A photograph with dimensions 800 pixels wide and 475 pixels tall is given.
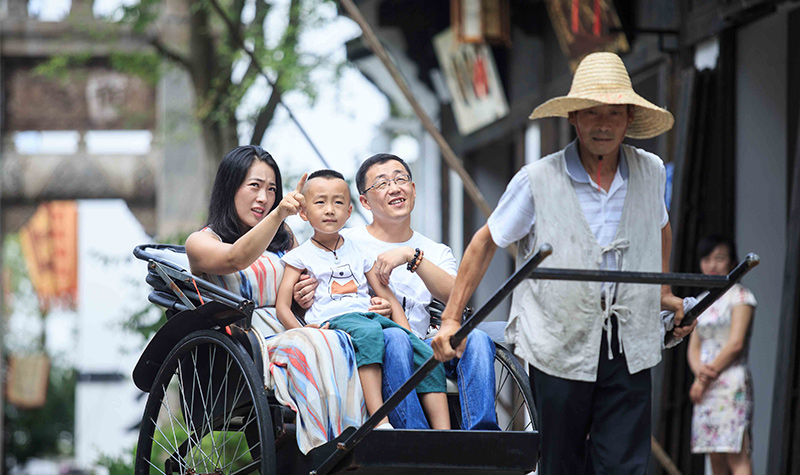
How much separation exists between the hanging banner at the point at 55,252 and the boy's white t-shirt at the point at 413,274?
57.9ft

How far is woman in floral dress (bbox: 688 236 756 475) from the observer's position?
6.34 m

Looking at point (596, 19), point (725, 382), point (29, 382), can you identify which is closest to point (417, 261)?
point (725, 382)

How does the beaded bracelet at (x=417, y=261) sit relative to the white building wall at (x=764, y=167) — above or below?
below

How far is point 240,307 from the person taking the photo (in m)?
3.61

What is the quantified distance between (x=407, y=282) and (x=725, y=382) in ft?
9.54

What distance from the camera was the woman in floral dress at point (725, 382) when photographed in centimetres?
634

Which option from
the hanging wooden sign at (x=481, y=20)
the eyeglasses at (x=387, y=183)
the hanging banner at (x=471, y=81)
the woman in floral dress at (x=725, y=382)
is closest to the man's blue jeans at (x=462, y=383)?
the eyeglasses at (x=387, y=183)

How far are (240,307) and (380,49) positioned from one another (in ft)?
12.3

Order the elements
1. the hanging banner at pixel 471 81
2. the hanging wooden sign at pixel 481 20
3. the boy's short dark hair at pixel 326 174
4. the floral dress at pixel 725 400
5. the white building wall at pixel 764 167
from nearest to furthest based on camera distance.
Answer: the boy's short dark hair at pixel 326 174, the floral dress at pixel 725 400, the white building wall at pixel 764 167, the hanging wooden sign at pixel 481 20, the hanging banner at pixel 471 81

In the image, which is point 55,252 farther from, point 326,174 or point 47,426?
point 326,174

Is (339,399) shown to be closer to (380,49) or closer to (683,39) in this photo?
(380,49)

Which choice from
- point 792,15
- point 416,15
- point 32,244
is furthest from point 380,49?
point 32,244

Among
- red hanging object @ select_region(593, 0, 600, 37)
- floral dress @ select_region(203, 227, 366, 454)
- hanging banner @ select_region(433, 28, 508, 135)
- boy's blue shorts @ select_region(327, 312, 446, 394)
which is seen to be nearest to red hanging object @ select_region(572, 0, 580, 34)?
red hanging object @ select_region(593, 0, 600, 37)

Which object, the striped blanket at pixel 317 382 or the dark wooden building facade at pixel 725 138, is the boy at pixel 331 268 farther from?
the dark wooden building facade at pixel 725 138
